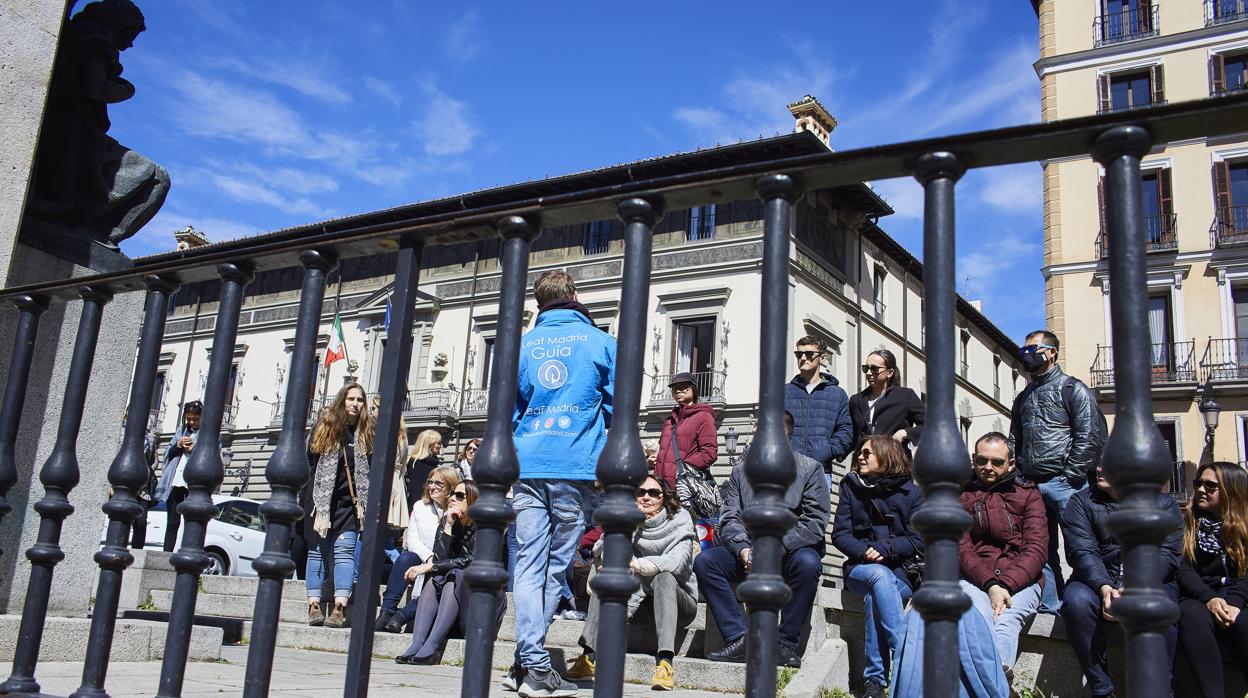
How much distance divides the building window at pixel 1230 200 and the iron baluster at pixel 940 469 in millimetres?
30878

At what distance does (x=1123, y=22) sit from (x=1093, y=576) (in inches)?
1178

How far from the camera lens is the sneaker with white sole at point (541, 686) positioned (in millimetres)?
4555

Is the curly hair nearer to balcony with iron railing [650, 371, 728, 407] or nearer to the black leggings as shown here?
the black leggings

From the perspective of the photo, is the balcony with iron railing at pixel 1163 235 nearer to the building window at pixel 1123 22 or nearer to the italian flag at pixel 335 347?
the building window at pixel 1123 22

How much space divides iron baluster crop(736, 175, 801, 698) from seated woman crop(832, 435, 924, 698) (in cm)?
406

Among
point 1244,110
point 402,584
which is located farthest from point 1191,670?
point 402,584

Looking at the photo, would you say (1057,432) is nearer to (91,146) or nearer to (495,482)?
(495,482)

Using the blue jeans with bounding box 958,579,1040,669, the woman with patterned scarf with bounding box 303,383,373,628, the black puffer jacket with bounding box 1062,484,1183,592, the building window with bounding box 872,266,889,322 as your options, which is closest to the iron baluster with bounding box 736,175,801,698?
the blue jeans with bounding box 958,579,1040,669

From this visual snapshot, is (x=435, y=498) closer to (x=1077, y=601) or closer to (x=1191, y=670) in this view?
(x=1077, y=601)

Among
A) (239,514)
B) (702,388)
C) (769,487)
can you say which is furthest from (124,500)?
(702,388)

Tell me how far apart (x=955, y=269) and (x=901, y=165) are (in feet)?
0.81

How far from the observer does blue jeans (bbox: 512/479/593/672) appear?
182 inches

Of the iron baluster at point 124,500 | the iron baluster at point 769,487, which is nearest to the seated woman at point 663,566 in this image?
the iron baluster at point 124,500

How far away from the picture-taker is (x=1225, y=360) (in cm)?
2742
